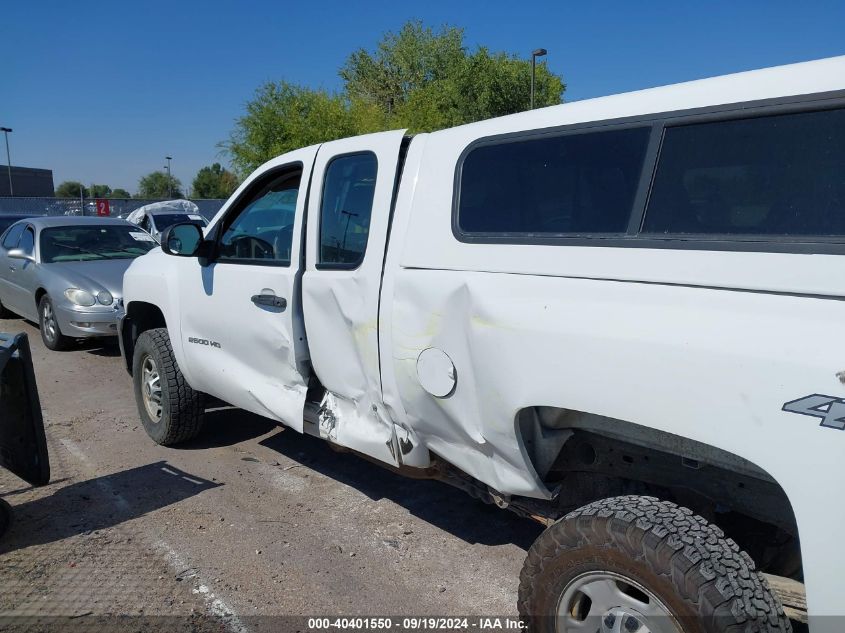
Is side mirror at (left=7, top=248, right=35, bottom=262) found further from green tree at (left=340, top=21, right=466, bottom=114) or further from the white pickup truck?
green tree at (left=340, top=21, right=466, bottom=114)

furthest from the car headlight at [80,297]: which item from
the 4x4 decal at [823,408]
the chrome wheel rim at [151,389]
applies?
the 4x4 decal at [823,408]

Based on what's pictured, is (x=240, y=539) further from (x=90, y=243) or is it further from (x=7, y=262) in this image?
(x=7, y=262)

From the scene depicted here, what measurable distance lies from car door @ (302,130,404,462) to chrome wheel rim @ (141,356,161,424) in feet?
6.76

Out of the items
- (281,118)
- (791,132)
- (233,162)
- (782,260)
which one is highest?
(281,118)

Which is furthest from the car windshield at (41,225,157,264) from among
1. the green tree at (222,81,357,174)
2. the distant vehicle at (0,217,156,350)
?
the green tree at (222,81,357,174)

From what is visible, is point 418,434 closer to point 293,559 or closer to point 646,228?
point 293,559

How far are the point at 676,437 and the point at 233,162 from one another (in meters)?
30.1

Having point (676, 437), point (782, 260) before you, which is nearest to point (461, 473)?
point (676, 437)

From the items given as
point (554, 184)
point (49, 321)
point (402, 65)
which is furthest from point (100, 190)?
point (554, 184)

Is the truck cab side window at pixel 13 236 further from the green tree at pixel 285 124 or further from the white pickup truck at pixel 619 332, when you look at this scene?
the green tree at pixel 285 124

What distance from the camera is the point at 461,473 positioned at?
341cm

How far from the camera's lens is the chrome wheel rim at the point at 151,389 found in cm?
514

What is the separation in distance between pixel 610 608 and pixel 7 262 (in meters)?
10.2

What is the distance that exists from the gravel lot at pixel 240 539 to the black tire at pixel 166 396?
16 centimetres
